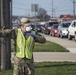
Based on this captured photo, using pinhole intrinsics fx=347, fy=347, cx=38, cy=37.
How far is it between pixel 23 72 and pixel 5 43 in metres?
4.71

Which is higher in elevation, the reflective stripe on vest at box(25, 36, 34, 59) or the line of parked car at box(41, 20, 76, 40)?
the reflective stripe on vest at box(25, 36, 34, 59)

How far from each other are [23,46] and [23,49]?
0.06 metres

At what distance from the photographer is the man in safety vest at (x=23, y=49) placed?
616 centimetres

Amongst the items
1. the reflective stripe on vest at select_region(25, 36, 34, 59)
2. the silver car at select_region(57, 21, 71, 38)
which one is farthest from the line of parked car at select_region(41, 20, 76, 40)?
the reflective stripe on vest at select_region(25, 36, 34, 59)

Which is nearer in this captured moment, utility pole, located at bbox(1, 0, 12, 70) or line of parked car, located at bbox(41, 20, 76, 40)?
utility pole, located at bbox(1, 0, 12, 70)

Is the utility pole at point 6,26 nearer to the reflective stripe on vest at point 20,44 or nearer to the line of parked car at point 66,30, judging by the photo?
the reflective stripe on vest at point 20,44

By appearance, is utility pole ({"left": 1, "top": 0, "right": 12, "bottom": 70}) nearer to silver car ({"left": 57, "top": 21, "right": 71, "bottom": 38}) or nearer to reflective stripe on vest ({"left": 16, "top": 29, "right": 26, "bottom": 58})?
reflective stripe on vest ({"left": 16, "top": 29, "right": 26, "bottom": 58})

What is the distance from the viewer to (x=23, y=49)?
6.21m

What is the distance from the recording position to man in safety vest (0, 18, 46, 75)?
20.2ft

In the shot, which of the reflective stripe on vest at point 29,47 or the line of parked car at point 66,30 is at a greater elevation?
the reflective stripe on vest at point 29,47

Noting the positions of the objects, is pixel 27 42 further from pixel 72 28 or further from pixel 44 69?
pixel 72 28

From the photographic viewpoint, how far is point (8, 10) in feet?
35.4

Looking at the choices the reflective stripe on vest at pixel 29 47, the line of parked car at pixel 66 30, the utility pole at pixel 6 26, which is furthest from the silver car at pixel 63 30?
the reflective stripe on vest at pixel 29 47

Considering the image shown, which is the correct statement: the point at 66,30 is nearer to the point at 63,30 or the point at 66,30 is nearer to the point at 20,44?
the point at 63,30
